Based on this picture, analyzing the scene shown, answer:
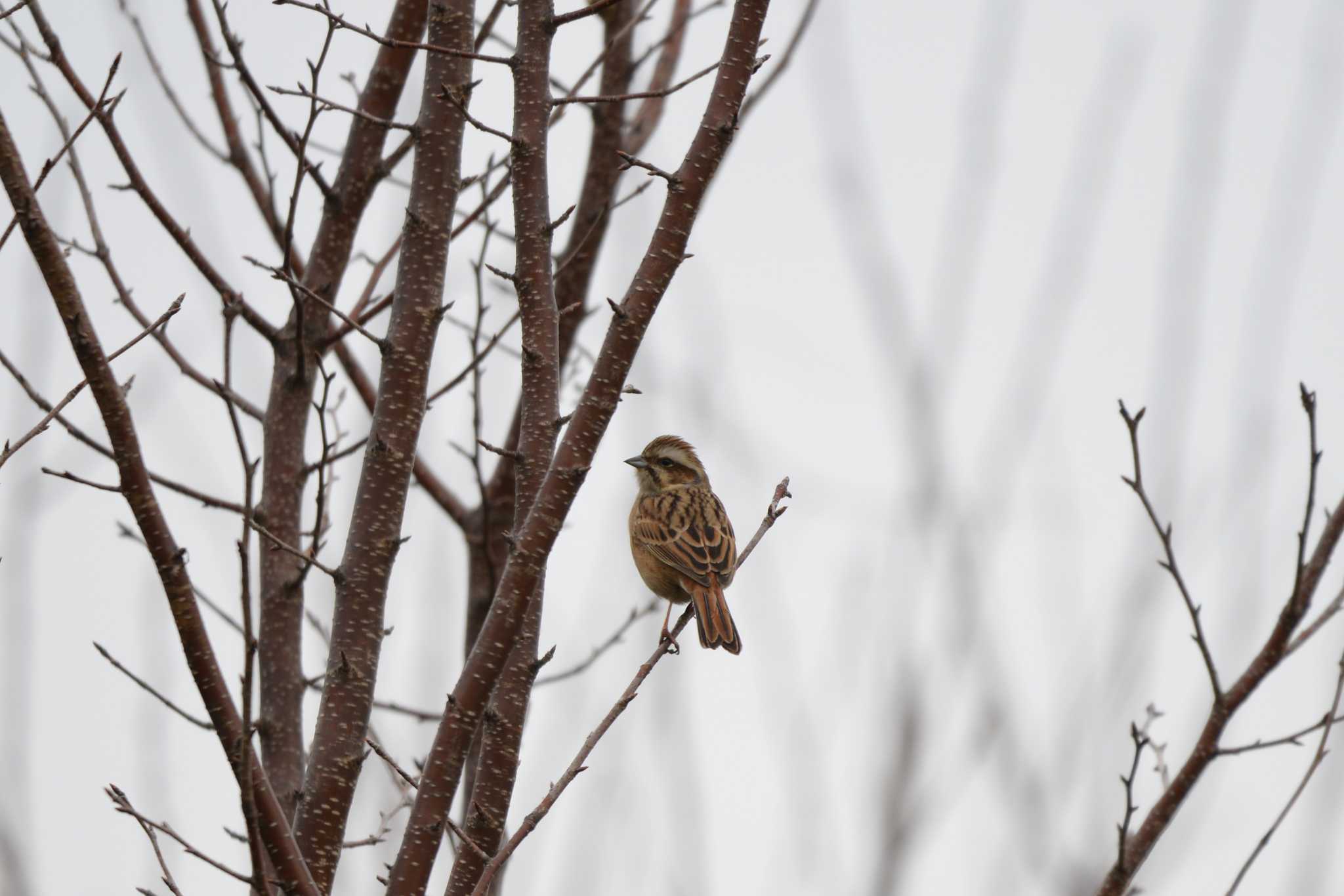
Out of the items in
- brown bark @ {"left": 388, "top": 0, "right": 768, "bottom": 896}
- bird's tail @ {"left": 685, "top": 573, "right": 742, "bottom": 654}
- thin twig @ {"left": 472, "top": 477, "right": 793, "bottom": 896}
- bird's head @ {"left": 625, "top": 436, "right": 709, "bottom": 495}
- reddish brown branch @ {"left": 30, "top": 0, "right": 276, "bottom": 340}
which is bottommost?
thin twig @ {"left": 472, "top": 477, "right": 793, "bottom": 896}

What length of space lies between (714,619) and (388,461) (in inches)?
72.0

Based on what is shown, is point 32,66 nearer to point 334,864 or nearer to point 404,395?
point 404,395

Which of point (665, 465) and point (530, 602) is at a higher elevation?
point (665, 465)

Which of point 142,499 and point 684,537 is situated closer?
point 142,499

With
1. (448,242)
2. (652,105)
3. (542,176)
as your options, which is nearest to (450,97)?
(542,176)

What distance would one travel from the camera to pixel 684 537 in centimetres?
624

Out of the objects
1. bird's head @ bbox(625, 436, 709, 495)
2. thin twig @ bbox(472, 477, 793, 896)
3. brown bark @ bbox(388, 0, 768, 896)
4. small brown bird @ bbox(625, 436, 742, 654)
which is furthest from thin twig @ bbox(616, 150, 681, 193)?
Answer: bird's head @ bbox(625, 436, 709, 495)

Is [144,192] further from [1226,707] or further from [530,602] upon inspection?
[1226,707]

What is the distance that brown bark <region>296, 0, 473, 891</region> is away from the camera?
12.9 ft

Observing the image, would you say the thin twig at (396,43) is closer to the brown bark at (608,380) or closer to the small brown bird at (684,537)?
the brown bark at (608,380)

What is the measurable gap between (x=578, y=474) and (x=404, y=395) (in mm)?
1270

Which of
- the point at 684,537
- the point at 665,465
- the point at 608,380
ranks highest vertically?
the point at 665,465

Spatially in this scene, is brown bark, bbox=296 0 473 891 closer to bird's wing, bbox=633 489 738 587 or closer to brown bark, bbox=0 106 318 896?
brown bark, bbox=0 106 318 896

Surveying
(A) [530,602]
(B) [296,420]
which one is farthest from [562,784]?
(B) [296,420]
